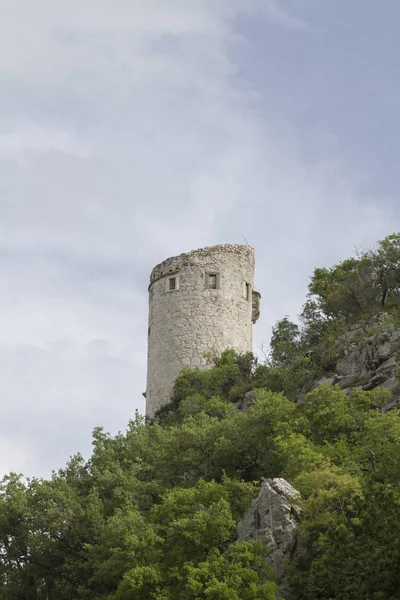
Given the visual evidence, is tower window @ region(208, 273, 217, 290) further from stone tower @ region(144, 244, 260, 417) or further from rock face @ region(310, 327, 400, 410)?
rock face @ region(310, 327, 400, 410)

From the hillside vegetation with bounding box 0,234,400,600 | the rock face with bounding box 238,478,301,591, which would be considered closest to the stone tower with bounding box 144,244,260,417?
the hillside vegetation with bounding box 0,234,400,600

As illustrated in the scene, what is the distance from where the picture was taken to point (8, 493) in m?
33.0

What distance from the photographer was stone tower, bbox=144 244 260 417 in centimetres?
4616

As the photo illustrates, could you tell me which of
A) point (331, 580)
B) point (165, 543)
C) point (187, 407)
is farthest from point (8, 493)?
point (331, 580)

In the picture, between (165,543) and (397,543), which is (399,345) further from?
(397,543)

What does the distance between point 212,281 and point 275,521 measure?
22.1 metres

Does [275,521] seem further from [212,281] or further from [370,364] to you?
[212,281]

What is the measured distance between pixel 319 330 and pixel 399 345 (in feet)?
28.7

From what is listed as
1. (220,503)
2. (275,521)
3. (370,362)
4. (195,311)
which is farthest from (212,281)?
(275,521)

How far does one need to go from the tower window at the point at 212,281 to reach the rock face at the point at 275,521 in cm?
2051

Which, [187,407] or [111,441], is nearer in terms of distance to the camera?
[111,441]

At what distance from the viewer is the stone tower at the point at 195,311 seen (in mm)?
46156

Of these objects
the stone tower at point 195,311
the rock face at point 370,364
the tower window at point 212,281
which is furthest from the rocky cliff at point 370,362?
the tower window at point 212,281

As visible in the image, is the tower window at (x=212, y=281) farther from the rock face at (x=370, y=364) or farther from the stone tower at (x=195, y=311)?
the rock face at (x=370, y=364)
